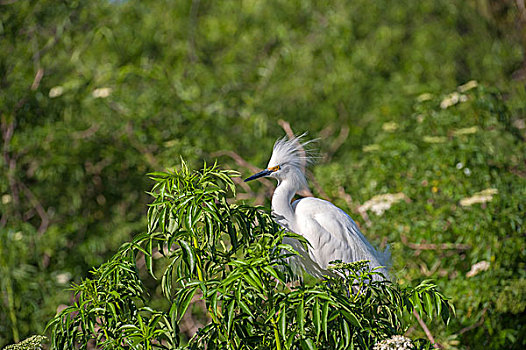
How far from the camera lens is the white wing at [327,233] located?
2.61 metres

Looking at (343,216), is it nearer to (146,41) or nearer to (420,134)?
(420,134)

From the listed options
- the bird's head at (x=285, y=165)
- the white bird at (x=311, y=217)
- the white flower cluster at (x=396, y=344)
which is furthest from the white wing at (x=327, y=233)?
the white flower cluster at (x=396, y=344)

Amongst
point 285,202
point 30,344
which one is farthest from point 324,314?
point 285,202

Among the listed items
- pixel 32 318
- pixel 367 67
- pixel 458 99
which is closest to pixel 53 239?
A: pixel 32 318

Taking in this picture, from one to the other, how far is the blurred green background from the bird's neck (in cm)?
76

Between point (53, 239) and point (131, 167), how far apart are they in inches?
35.2

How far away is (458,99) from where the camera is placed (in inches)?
151

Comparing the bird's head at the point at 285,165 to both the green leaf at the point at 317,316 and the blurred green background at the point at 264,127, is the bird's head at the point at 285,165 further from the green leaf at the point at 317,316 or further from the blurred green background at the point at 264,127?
the green leaf at the point at 317,316

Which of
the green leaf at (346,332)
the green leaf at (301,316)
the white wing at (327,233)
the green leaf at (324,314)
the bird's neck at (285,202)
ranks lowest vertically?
the white wing at (327,233)

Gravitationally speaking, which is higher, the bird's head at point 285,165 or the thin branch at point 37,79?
the bird's head at point 285,165

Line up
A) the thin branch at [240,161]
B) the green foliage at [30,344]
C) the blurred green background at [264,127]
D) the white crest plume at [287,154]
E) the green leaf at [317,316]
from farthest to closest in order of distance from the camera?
the thin branch at [240,161] < the blurred green background at [264,127] < the white crest plume at [287,154] < the green foliage at [30,344] < the green leaf at [317,316]

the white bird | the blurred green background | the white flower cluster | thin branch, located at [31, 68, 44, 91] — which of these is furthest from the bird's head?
thin branch, located at [31, 68, 44, 91]

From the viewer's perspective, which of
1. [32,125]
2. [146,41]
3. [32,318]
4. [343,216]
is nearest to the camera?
[343,216]

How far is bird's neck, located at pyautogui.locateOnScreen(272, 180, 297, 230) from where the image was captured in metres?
2.59
